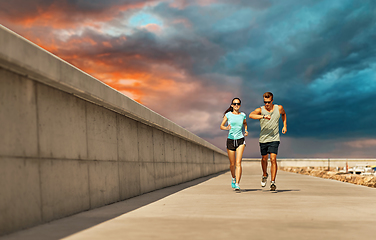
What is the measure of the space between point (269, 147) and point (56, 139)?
5.37 m

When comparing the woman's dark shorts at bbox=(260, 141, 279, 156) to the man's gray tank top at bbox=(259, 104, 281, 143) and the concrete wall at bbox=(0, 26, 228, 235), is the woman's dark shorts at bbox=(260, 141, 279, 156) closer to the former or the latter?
the man's gray tank top at bbox=(259, 104, 281, 143)

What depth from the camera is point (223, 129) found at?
9.39 metres

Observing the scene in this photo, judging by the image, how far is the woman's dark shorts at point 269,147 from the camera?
914 centimetres

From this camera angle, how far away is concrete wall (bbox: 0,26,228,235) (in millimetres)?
4094

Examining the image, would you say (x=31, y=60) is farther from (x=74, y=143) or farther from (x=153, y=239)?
(x=153, y=239)

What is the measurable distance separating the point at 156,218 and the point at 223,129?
457cm

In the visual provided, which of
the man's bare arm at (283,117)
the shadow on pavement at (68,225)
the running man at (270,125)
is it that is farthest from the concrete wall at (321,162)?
the shadow on pavement at (68,225)

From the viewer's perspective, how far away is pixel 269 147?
363 inches

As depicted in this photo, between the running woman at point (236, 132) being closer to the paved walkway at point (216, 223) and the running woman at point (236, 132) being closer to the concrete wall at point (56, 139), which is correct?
the concrete wall at point (56, 139)

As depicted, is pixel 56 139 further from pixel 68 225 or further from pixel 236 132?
pixel 236 132

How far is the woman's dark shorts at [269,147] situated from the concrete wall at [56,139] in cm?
282

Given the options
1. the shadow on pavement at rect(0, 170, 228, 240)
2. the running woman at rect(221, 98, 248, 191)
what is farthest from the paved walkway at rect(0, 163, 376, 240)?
the running woman at rect(221, 98, 248, 191)

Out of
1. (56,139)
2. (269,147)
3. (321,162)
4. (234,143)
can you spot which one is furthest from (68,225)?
(321,162)

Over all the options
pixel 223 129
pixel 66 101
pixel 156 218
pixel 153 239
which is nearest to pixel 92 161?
pixel 66 101
